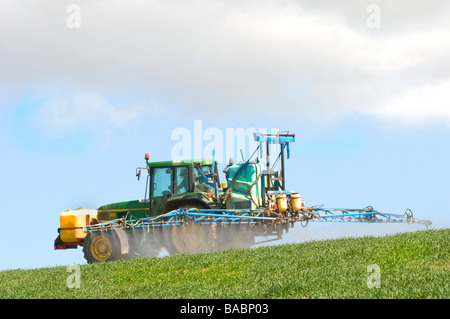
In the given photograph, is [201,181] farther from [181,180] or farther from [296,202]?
[296,202]

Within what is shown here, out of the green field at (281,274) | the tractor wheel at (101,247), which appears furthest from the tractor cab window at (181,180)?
the green field at (281,274)

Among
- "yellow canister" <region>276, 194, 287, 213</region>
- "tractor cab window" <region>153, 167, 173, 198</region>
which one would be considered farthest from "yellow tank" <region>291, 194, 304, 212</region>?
"tractor cab window" <region>153, 167, 173, 198</region>

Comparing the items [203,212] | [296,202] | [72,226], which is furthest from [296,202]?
[72,226]

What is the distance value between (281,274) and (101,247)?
418 inches

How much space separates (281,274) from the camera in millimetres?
12930

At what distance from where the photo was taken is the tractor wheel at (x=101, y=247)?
21250 mm

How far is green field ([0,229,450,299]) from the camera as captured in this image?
11078 millimetres

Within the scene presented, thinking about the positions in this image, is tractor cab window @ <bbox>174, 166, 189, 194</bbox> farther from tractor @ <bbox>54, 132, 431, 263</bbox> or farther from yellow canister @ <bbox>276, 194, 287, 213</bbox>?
yellow canister @ <bbox>276, 194, 287, 213</bbox>

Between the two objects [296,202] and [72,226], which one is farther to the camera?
[72,226]

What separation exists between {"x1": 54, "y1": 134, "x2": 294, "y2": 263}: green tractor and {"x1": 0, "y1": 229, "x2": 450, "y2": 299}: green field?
10.9 ft
